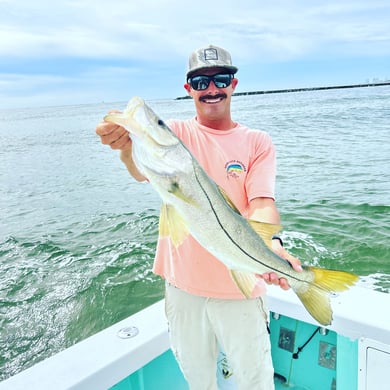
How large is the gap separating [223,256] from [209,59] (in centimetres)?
120

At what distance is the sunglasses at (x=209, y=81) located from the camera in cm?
249

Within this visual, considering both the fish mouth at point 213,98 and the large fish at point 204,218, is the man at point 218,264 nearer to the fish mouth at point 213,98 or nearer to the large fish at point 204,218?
the fish mouth at point 213,98

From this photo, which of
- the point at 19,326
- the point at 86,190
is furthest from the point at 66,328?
the point at 86,190

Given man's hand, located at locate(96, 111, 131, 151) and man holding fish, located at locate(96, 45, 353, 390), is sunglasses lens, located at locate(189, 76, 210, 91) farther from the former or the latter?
man's hand, located at locate(96, 111, 131, 151)

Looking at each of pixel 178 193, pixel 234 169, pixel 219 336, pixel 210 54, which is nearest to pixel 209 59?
pixel 210 54

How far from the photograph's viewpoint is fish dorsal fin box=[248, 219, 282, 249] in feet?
6.90

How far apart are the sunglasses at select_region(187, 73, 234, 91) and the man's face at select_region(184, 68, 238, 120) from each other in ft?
0.04

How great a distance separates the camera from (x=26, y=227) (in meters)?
10.7

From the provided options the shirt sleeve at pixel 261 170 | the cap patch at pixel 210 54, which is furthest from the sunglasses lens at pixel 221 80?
the shirt sleeve at pixel 261 170

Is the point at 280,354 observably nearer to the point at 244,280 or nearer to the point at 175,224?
the point at 244,280

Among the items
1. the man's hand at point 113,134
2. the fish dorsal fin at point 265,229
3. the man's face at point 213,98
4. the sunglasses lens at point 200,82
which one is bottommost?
the fish dorsal fin at point 265,229

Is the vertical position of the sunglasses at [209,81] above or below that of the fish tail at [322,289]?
above

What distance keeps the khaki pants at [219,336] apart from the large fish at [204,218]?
12.9 inches

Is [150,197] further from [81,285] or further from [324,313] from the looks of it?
[324,313]
